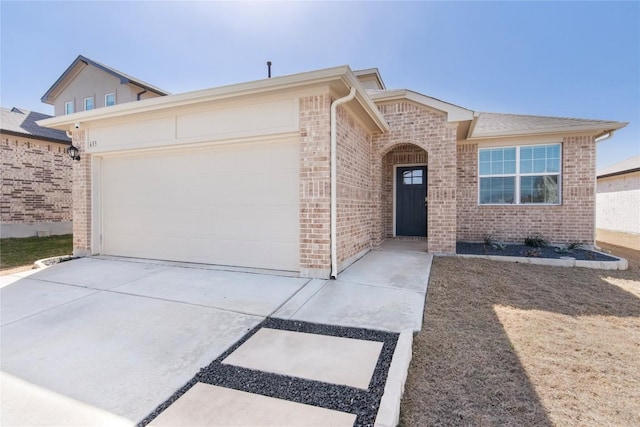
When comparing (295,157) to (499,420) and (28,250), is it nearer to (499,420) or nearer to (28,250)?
(499,420)

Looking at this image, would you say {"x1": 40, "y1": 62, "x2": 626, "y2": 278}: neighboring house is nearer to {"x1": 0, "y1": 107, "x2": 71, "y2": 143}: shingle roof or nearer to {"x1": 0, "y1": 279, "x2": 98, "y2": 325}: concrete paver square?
{"x1": 0, "y1": 279, "x2": 98, "y2": 325}: concrete paver square

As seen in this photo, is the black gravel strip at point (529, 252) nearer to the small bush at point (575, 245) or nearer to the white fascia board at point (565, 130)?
the small bush at point (575, 245)

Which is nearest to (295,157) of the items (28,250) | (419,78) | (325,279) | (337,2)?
(325,279)

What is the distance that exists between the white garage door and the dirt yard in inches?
117

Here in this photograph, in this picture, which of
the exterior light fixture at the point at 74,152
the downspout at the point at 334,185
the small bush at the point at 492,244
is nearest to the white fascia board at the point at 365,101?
the downspout at the point at 334,185

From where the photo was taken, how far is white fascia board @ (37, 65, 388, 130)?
15.1ft

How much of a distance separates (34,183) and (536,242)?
56.8 feet

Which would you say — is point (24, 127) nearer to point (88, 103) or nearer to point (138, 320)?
point (88, 103)

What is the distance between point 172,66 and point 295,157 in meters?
9.09

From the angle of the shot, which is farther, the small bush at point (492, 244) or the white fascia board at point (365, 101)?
the small bush at point (492, 244)

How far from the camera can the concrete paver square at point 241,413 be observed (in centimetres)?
192

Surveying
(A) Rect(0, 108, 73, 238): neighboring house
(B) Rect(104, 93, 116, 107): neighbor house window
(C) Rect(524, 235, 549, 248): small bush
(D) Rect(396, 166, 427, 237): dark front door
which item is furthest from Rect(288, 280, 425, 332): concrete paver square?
(B) Rect(104, 93, 116, 107): neighbor house window

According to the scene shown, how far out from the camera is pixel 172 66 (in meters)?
11.3

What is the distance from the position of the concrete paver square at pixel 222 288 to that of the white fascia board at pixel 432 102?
5.21 meters
